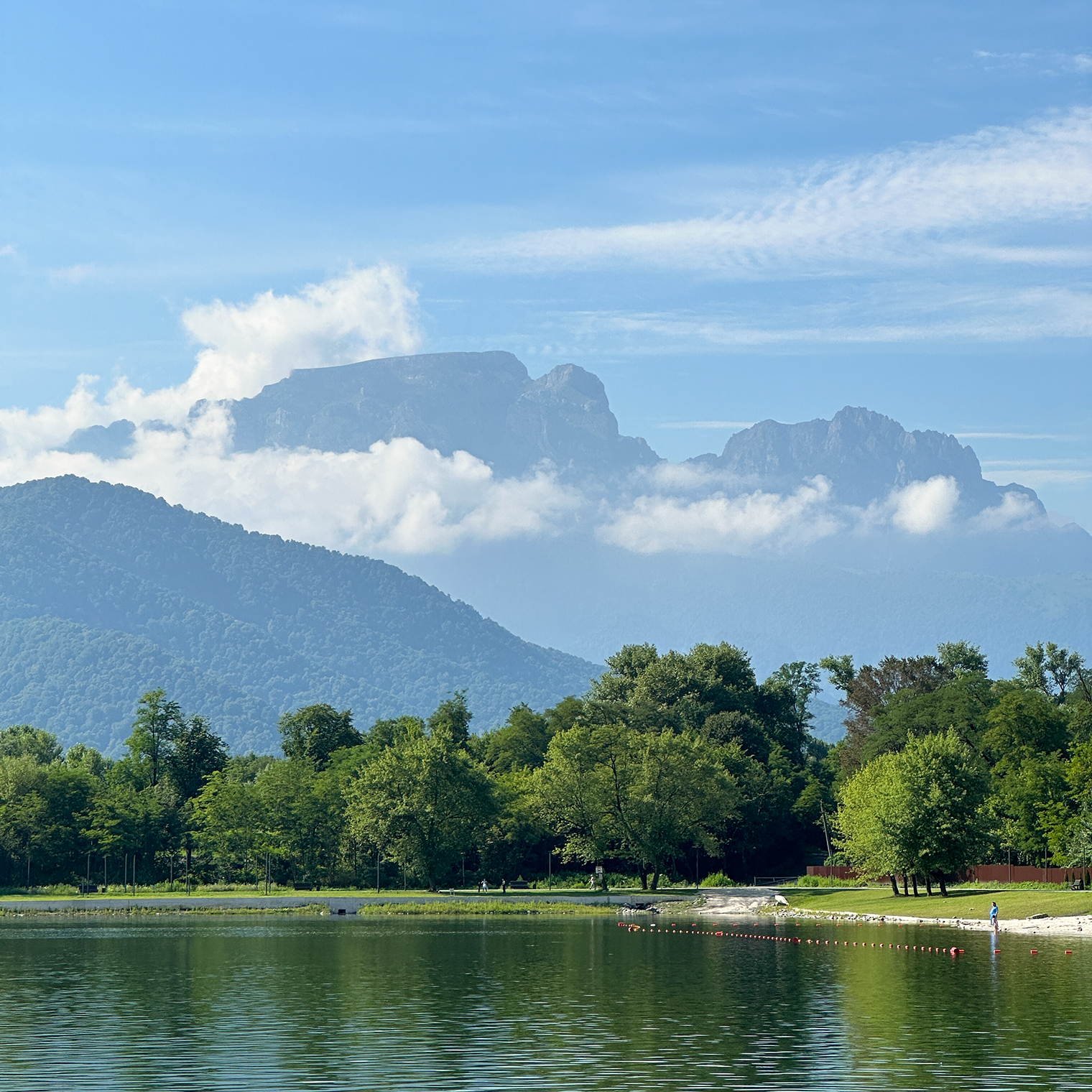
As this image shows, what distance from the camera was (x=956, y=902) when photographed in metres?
97.2

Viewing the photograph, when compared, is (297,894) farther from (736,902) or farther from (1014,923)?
(1014,923)

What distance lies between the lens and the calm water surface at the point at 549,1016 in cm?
3369

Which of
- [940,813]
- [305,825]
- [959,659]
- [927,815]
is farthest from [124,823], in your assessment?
[959,659]

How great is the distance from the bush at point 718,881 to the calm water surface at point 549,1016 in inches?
2709

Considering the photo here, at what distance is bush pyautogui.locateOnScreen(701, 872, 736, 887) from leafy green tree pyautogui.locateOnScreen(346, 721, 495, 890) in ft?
91.1

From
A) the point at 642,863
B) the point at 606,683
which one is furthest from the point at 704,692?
the point at 642,863

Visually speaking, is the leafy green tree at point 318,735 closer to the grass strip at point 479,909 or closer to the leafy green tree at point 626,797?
the leafy green tree at point 626,797

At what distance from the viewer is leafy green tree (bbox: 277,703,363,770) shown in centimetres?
16725

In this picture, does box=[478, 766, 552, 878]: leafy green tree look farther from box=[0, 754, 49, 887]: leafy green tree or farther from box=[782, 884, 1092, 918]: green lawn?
box=[0, 754, 49, 887]: leafy green tree

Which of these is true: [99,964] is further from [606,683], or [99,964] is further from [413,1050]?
[606,683]

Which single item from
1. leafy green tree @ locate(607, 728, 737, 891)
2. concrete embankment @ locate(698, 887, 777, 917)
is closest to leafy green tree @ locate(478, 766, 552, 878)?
leafy green tree @ locate(607, 728, 737, 891)

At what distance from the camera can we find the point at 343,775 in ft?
478

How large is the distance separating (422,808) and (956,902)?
160ft

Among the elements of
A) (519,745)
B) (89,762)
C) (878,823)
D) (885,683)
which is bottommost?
(878,823)
